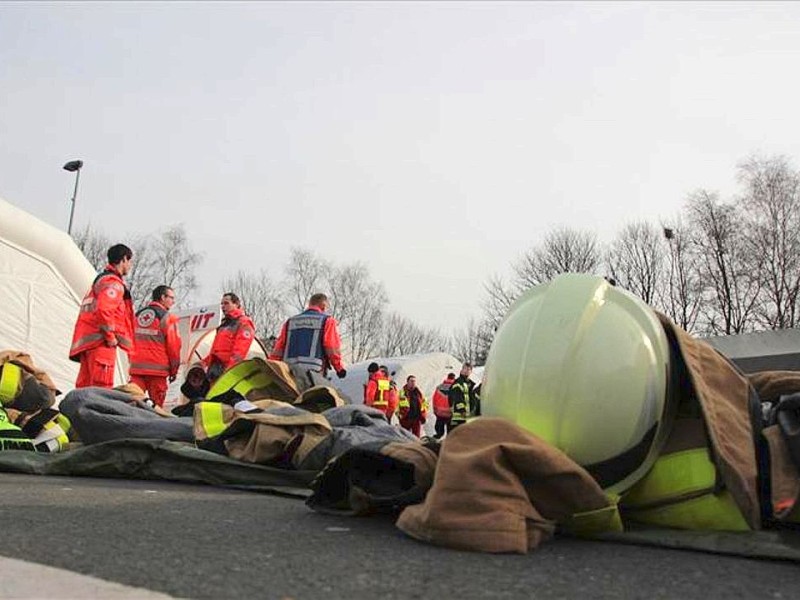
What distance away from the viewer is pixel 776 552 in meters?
1.91

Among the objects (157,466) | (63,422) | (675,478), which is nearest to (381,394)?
(63,422)

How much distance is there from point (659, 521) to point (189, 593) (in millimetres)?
1503

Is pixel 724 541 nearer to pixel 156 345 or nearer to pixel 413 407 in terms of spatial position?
pixel 156 345

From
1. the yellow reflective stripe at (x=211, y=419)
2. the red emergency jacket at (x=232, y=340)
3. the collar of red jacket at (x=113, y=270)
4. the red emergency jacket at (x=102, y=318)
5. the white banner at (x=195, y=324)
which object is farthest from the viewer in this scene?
the white banner at (x=195, y=324)

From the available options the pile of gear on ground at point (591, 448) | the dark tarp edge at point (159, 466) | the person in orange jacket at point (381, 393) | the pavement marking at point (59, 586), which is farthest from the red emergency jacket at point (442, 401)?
the pavement marking at point (59, 586)

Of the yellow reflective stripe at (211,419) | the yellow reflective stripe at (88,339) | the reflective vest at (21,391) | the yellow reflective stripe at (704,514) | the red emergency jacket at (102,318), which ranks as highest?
the red emergency jacket at (102,318)

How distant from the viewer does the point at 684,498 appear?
7.44ft

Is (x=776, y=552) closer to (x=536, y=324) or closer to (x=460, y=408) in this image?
(x=536, y=324)

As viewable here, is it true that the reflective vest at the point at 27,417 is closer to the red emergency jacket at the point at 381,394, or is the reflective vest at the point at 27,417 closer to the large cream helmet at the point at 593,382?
the large cream helmet at the point at 593,382

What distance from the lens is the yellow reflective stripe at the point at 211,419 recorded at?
4.02 meters

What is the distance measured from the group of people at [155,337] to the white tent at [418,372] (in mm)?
10365

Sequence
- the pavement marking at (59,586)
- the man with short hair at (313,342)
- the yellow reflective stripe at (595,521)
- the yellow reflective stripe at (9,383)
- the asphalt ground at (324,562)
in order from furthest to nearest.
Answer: the man with short hair at (313,342) → the yellow reflective stripe at (9,383) → the yellow reflective stripe at (595,521) → the asphalt ground at (324,562) → the pavement marking at (59,586)

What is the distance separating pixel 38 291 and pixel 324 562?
1104 centimetres

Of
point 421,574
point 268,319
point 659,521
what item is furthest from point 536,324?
point 268,319
